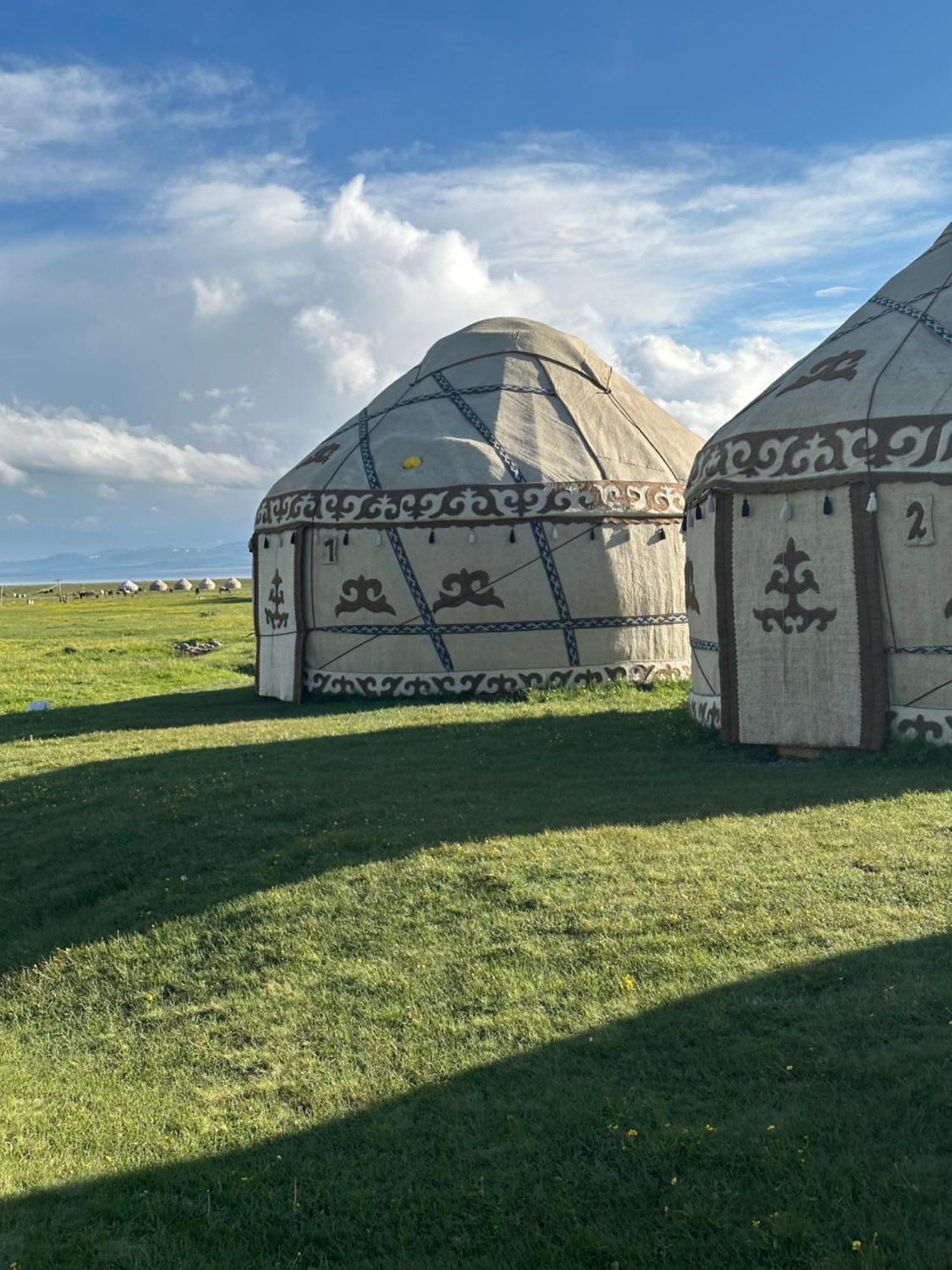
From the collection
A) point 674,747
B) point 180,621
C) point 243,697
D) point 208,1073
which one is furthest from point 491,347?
point 180,621

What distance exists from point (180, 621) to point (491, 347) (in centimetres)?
2068

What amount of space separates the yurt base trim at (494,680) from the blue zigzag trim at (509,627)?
403 mm

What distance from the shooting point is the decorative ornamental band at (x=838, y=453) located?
24.5 feet

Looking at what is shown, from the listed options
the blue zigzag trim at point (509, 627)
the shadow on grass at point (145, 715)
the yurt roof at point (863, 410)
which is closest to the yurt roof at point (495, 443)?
the blue zigzag trim at point (509, 627)

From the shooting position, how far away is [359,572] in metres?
12.4

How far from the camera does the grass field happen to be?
2.85 meters

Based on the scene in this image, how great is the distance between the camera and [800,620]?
26.4ft

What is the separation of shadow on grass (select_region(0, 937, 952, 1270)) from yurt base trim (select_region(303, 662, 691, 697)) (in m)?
8.45

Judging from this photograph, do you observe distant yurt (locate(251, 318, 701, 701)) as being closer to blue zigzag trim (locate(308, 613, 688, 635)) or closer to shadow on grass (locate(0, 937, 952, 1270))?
blue zigzag trim (locate(308, 613, 688, 635))

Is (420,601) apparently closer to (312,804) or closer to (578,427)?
(578,427)

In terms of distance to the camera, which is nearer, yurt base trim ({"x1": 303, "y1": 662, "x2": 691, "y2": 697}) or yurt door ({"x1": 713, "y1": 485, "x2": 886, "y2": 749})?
yurt door ({"x1": 713, "y1": 485, "x2": 886, "y2": 749})

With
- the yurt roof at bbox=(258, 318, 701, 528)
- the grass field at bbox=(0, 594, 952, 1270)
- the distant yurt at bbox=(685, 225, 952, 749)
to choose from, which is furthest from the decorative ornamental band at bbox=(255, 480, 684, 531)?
the grass field at bbox=(0, 594, 952, 1270)

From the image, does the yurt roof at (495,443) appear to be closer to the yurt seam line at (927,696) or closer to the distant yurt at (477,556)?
the distant yurt at (477,556)

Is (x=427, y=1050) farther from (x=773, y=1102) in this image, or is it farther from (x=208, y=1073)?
(x=773, y=1102)
